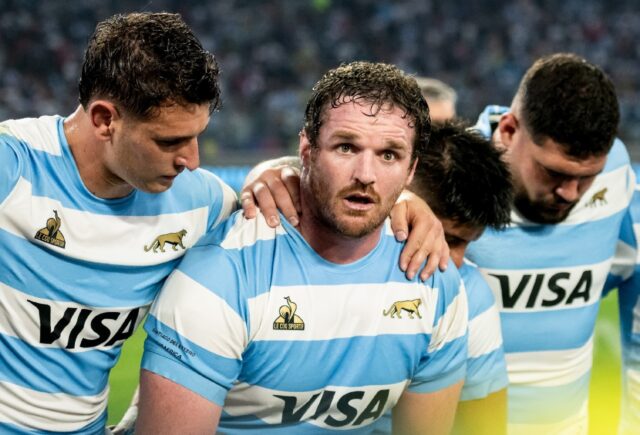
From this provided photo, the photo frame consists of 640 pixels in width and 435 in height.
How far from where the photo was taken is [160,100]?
5.61ft

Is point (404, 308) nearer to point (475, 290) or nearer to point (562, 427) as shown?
point (475, 290)

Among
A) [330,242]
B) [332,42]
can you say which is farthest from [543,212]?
[332,42]

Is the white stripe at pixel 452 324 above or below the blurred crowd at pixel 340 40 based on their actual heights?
below

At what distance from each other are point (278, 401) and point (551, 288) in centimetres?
100

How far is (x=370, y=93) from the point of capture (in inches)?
68.7

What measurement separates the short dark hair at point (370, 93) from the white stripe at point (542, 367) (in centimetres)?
91

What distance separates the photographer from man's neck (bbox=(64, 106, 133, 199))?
179 centimetres

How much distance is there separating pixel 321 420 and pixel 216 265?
0.43 m

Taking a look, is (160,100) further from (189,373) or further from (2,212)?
(189,373)

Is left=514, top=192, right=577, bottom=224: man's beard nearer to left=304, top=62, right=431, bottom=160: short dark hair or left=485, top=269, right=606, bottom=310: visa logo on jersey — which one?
left=485, top=269, right=606, bottom=310: visa logo on jersey

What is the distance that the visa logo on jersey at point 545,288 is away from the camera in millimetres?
2369

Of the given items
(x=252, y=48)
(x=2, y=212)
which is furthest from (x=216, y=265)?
(x=252, y=48)

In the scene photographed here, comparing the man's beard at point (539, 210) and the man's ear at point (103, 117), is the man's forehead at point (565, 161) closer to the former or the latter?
the man's beard at point (539, 210)

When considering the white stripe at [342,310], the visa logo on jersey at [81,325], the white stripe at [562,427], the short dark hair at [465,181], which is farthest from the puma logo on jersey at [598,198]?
the visa logo on jersey at [81,325]
